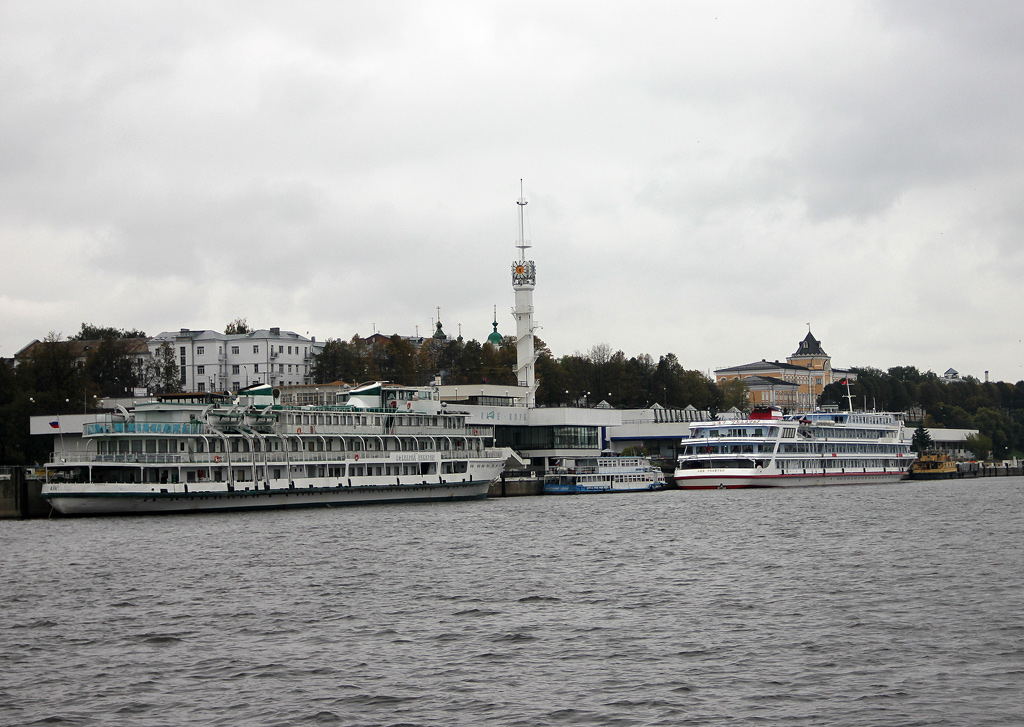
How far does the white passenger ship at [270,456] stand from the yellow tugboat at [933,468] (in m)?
71.8

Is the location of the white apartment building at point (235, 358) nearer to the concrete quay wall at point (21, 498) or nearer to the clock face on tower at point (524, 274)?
the clock face on tower at point (524, 274)

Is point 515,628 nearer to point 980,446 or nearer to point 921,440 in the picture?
point 921,440

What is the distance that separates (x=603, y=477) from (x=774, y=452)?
14754 mm

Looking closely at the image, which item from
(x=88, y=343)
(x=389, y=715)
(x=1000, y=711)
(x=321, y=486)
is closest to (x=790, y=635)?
(x=1000, y=711)

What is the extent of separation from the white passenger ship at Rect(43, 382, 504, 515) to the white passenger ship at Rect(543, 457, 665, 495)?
36.6 ft

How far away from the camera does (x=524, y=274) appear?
127188 millimetres

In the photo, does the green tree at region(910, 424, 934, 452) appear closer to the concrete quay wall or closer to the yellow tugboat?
the yellow tugboat

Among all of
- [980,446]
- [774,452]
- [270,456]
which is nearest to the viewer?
[270,456]

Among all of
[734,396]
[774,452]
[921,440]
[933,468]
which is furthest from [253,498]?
[921,440]

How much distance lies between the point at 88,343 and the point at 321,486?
88901 millimetres

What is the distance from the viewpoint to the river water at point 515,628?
22469 millimetres

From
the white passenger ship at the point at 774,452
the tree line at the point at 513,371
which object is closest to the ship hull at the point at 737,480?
the white passenger ship at the point at 774,452

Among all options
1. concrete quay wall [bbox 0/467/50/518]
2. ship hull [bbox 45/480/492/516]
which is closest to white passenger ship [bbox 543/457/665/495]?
ship hull [bbox 45/480/492/516]

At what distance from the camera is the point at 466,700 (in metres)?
23.0
